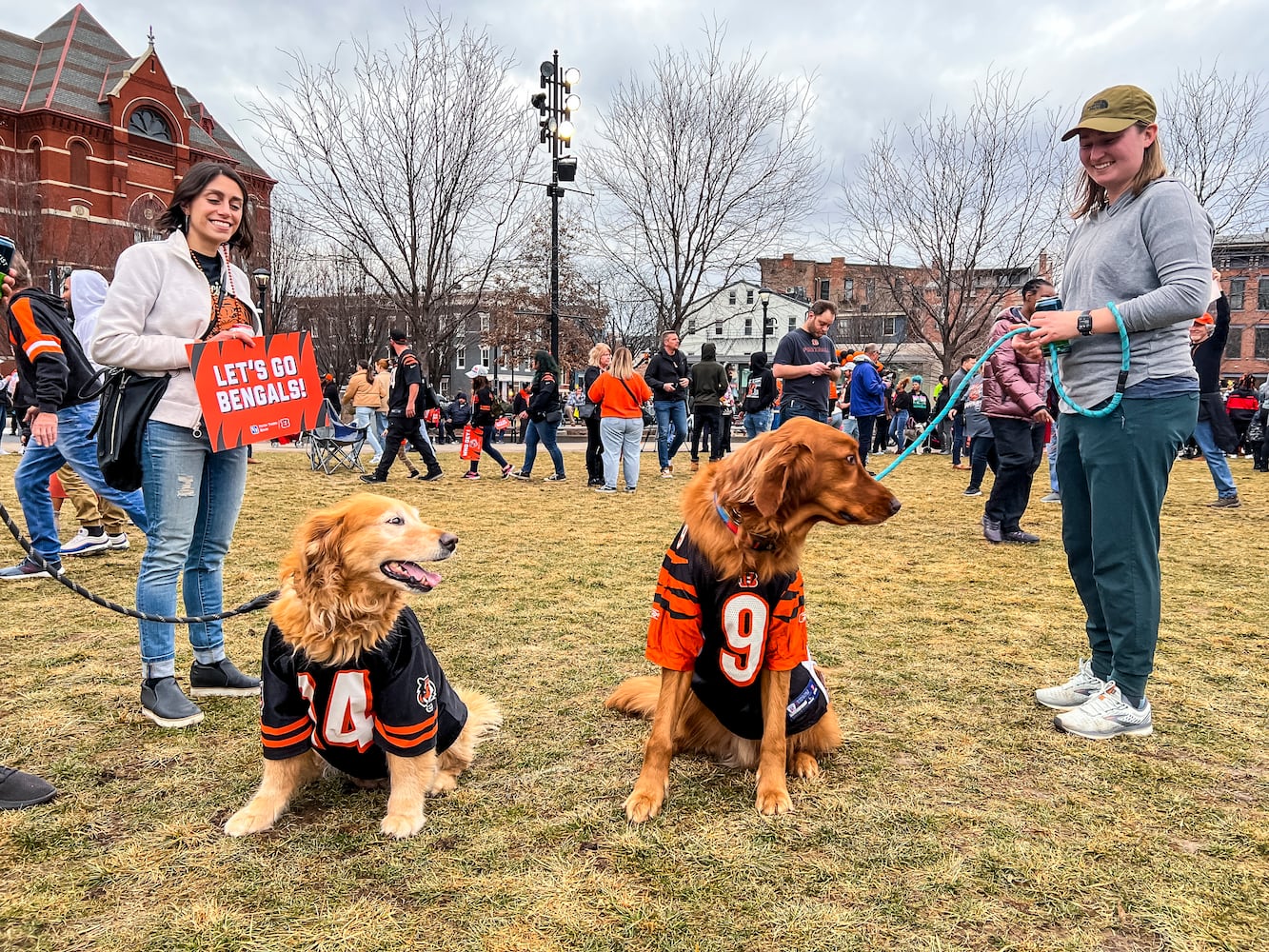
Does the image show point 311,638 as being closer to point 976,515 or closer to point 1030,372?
point 1030,372

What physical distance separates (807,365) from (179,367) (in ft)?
21.3

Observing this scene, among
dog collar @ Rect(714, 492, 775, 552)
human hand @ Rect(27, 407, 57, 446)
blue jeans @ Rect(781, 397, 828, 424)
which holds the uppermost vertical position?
blue jeans @ Rect(781, 397, 828, 424)

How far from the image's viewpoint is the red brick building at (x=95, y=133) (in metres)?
37.9

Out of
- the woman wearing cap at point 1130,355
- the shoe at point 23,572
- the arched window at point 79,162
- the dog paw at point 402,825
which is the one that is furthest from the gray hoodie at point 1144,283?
the arched window at point 79,162

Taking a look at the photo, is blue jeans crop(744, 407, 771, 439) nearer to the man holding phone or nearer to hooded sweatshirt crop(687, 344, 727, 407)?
hooded sweatshirt crop(687, 344, 727, 407)

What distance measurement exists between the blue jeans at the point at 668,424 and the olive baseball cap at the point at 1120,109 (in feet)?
30.6

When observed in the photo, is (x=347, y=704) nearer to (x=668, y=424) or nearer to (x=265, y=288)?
(x=668, y=424)

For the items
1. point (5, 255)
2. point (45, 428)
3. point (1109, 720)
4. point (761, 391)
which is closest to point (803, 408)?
point (761, 391)

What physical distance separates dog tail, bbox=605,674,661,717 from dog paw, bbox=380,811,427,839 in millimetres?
1083

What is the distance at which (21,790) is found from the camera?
2.48 meters

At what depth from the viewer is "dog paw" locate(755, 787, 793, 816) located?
249cm

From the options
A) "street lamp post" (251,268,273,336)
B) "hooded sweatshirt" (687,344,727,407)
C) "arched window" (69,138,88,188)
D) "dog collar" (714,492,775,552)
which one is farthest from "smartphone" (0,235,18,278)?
"arched window" (69,138,88,188)

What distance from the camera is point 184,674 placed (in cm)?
362

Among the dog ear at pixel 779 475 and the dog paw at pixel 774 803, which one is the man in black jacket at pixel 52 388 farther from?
the dog paw at pixel 774 803
